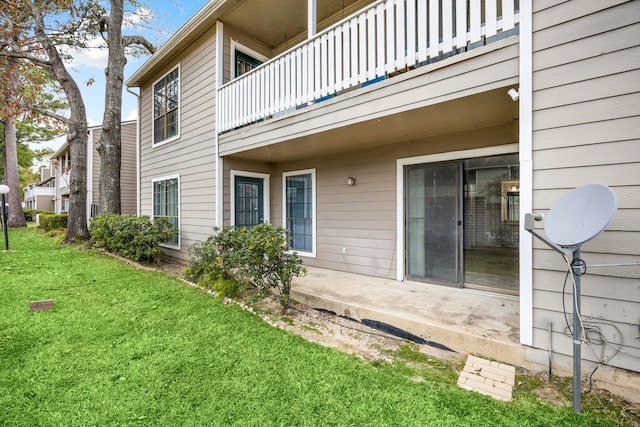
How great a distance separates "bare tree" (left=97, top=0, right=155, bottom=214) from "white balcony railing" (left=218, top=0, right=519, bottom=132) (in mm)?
4792

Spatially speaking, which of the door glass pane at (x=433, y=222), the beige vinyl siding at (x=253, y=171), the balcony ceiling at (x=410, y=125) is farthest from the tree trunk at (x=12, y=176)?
the door glass pane at (x=433, y=222)

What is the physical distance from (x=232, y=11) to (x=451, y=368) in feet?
21.5

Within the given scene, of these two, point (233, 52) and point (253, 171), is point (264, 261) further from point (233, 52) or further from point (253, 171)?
point (233, 52)

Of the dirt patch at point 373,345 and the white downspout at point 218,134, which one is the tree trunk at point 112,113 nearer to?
the white downspout at point 218,134

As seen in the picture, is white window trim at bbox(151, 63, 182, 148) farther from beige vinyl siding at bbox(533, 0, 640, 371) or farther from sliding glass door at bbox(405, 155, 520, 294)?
beige vinyl siding at bbox(533, 0, 640, 371)

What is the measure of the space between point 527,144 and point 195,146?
20.1 ft

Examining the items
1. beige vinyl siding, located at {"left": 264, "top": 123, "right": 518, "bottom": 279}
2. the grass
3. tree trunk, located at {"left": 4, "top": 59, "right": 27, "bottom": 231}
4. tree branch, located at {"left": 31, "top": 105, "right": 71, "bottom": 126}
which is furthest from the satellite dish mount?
tree trunk, located at {"left": 4, "top": 59, "right": 27, "bottom": 231}

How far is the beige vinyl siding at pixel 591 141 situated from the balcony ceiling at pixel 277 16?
3903 millimetres

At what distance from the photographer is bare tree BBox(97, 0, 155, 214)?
8133 mm

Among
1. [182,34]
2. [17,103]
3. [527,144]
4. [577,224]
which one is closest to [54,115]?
[17,103]

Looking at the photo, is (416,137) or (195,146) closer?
(416,137)

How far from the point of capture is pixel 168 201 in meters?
7.50

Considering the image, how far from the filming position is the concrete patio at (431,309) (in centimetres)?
270

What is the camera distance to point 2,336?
2943 millimetres
